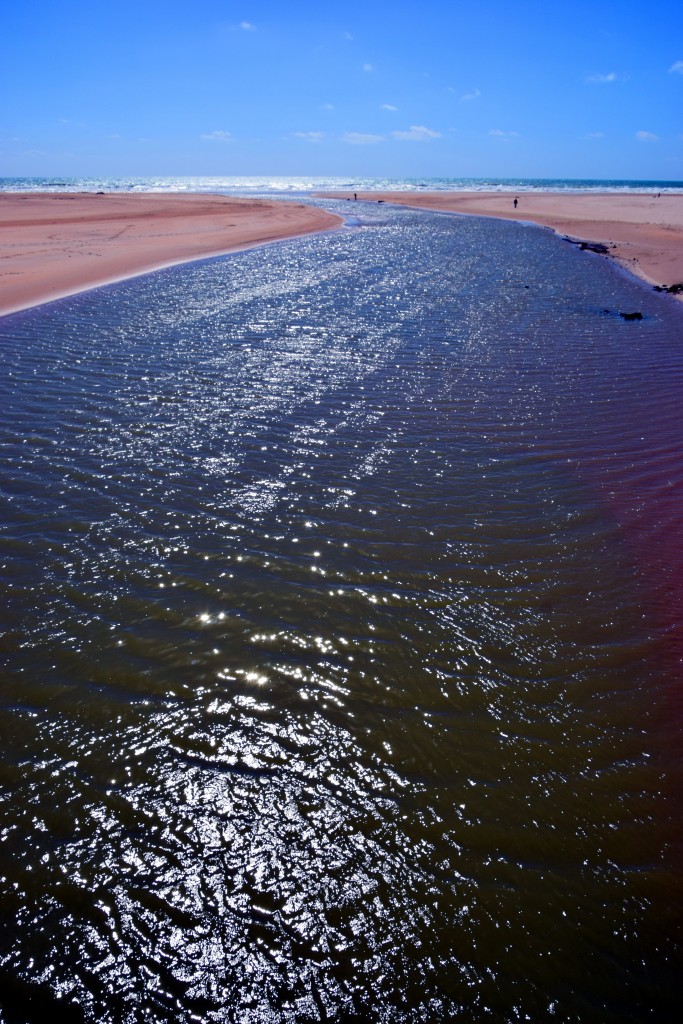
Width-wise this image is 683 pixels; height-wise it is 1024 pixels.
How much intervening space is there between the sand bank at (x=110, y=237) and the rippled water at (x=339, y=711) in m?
14.5

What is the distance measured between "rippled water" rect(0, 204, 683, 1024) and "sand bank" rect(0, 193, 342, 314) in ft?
47.7

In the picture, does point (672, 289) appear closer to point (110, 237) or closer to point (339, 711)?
point (339, 711)

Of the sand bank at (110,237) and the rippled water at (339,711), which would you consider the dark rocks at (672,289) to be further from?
the sand bank at (110,237)

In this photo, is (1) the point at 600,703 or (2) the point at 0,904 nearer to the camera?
(2) the point at 0,904

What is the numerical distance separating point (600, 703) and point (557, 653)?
0.56 m

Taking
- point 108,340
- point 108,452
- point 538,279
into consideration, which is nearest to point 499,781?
point 108,452

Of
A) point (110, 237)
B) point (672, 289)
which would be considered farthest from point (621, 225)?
point (110, 237)

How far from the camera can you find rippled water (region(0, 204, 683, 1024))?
10.1 feet

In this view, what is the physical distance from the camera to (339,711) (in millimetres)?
4477

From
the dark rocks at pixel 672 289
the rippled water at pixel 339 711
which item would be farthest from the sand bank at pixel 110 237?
the dark rocks at pixel 672 289

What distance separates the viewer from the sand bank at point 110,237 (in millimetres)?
22156

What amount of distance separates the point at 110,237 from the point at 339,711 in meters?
36.5

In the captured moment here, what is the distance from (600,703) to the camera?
464 cm

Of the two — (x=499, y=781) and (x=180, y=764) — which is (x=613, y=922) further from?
(x=180, y=764)
